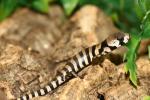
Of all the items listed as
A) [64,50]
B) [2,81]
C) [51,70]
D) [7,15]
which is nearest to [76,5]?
[7,15]

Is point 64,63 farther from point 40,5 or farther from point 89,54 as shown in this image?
point 40,5

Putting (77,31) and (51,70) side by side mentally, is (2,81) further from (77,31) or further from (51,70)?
(77,31)

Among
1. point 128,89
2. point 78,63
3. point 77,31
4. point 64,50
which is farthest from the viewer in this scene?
point 77,31

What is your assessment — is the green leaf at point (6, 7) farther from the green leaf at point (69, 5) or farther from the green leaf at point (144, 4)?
the green leaf at point (144, 4)

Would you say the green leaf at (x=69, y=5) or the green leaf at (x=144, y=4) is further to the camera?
the green leaf at (x=69, y=5)

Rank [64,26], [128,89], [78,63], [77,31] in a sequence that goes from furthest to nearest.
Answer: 1. [64,26]
2. [77,31]
3. [78,63]
4. [128,89]

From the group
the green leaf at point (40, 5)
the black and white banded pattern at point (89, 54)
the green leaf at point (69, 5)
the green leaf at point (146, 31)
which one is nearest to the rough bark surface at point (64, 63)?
the black and white banded pattern at point (89, 54)

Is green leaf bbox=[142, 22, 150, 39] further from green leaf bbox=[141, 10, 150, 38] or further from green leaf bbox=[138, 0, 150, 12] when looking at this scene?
green leaf bbox=[138, 0, 150, 12]

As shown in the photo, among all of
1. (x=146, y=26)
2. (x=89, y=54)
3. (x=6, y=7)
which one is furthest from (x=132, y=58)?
(x=6, y=7)
